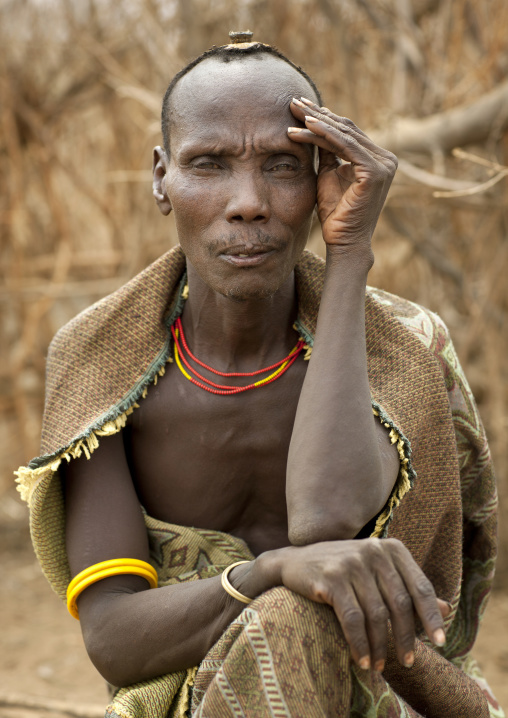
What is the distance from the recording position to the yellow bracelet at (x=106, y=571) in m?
2.31

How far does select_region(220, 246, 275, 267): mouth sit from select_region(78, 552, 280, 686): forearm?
68cm

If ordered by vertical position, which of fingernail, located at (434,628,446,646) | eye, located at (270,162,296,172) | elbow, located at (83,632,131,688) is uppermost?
eye, located at (270,162,296,172)

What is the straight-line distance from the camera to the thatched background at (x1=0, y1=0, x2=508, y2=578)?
14.7ft

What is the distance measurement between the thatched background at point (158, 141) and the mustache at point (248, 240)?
2121 millimetres

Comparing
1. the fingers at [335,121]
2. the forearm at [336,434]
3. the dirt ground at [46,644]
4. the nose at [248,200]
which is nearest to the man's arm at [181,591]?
the forearm at [336,434]

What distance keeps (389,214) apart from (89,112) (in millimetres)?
2576

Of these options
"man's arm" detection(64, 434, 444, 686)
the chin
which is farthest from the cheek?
"man's arm" detection(64, 434, 444, 686)

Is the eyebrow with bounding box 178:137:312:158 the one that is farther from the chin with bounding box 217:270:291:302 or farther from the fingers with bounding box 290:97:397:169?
the chin with bounding box 217:270:291:302

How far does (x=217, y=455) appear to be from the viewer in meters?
2.49

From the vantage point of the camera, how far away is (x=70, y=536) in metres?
2.39

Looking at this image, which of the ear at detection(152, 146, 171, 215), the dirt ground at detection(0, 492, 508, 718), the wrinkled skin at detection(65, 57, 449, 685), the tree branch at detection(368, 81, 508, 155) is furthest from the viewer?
the dirt ground at detection(0, 492, 508, 718)

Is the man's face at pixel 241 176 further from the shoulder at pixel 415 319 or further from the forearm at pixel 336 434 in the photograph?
the shoulder at pixel 415 319

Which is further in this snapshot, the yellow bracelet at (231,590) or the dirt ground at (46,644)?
the dirt ground at (46,644)

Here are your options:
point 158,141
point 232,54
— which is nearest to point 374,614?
point 232,54
